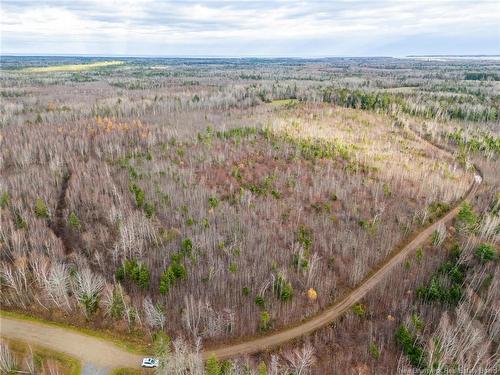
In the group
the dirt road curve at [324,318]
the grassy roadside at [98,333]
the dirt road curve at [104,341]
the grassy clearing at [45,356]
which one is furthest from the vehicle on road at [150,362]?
the grassy clearing at [45,356]

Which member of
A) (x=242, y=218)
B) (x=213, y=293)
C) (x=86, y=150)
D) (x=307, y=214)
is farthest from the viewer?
(x=86, y=150)

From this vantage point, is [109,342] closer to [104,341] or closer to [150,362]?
[104,341]

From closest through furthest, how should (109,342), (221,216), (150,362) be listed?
(150,362)
(109,342)
(221,216)

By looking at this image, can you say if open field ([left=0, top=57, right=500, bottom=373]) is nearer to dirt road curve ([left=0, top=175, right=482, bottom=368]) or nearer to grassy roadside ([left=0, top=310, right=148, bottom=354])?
grassy roadside ([left=0, top=310, right=148, bottom=354])

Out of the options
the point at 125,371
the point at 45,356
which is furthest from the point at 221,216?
the point at 45,356

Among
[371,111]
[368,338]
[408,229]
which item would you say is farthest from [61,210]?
[371,111]

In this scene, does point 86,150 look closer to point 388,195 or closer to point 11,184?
point 11,184
